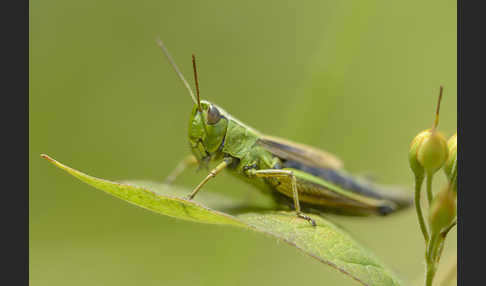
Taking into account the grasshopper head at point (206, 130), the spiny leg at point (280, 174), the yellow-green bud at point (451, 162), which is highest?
the yellow-green bud at point (451, 162)

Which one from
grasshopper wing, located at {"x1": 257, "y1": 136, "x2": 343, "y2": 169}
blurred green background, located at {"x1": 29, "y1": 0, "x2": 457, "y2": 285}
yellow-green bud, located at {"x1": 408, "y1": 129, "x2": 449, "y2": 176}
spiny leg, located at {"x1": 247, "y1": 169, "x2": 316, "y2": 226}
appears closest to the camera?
yellow-green bud, located at {"x1": 408, "y1": 129, "x2": 449, "y2": 176}

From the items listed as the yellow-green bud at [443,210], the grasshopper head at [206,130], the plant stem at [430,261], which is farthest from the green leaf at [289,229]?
the grasshopper head at [206,130]

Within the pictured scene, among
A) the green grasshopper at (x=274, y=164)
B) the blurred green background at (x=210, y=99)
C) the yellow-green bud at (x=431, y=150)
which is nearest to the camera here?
the yellow-green bud at (x=431, y=150)

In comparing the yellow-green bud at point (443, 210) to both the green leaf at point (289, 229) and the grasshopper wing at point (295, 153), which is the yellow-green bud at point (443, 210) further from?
the grasshopper wing at point (295, 153)

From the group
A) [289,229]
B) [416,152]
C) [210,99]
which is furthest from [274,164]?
[210,99]

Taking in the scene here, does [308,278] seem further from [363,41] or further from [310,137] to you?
[363,41]

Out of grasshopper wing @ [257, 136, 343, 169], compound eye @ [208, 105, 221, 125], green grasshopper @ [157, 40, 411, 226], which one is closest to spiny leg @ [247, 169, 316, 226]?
green grasshopper @ [157, 40, 411, 226]

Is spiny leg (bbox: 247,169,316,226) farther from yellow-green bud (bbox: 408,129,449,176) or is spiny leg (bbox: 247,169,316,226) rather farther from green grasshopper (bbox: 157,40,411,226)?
yellow-green bud (bbox: 408,129,449,176)

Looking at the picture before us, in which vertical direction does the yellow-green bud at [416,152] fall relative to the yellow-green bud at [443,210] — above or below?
above

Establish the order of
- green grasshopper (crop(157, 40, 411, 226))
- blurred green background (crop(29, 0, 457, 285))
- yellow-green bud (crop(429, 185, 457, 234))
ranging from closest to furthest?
yellow-green bud (crop(429, 185, 457, 234)), green grasshopper (crop(157, 40, 411, 226)), blurred green background (crop(29, 0, 457, 285))
